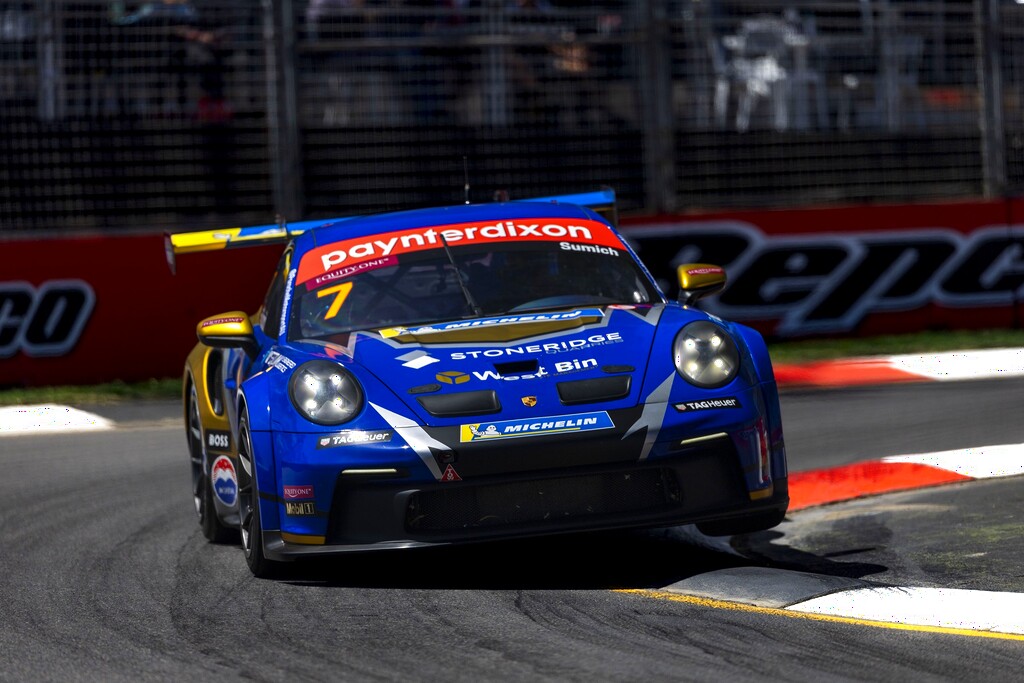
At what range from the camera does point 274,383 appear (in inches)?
229

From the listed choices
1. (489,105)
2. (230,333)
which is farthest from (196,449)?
(489,105)

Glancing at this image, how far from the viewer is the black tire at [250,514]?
230 inches

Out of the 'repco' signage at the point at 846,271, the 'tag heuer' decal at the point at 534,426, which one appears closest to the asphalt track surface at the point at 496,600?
the 'tag heuer' decal at the point at 534,426

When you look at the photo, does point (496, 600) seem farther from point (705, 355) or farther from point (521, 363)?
point (705, 355)

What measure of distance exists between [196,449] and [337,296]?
4.29 feet

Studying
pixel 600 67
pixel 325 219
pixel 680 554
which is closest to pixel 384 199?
pixel 600 67

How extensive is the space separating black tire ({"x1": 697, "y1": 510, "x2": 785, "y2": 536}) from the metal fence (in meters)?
7.39

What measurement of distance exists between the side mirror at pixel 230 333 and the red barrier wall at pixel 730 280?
5977 mm

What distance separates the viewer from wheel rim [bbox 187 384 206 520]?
7.16 m

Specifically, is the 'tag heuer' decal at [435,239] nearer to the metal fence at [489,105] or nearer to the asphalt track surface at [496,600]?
the asphalt track surface at [496,600]

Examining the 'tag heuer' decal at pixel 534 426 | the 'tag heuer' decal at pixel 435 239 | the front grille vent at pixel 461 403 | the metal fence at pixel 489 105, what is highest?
the metal fence at pixel 489 105

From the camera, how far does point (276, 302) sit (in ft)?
22.4

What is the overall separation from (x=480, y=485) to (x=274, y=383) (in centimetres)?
85

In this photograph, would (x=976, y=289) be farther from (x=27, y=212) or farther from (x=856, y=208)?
(x=27, y=212)
